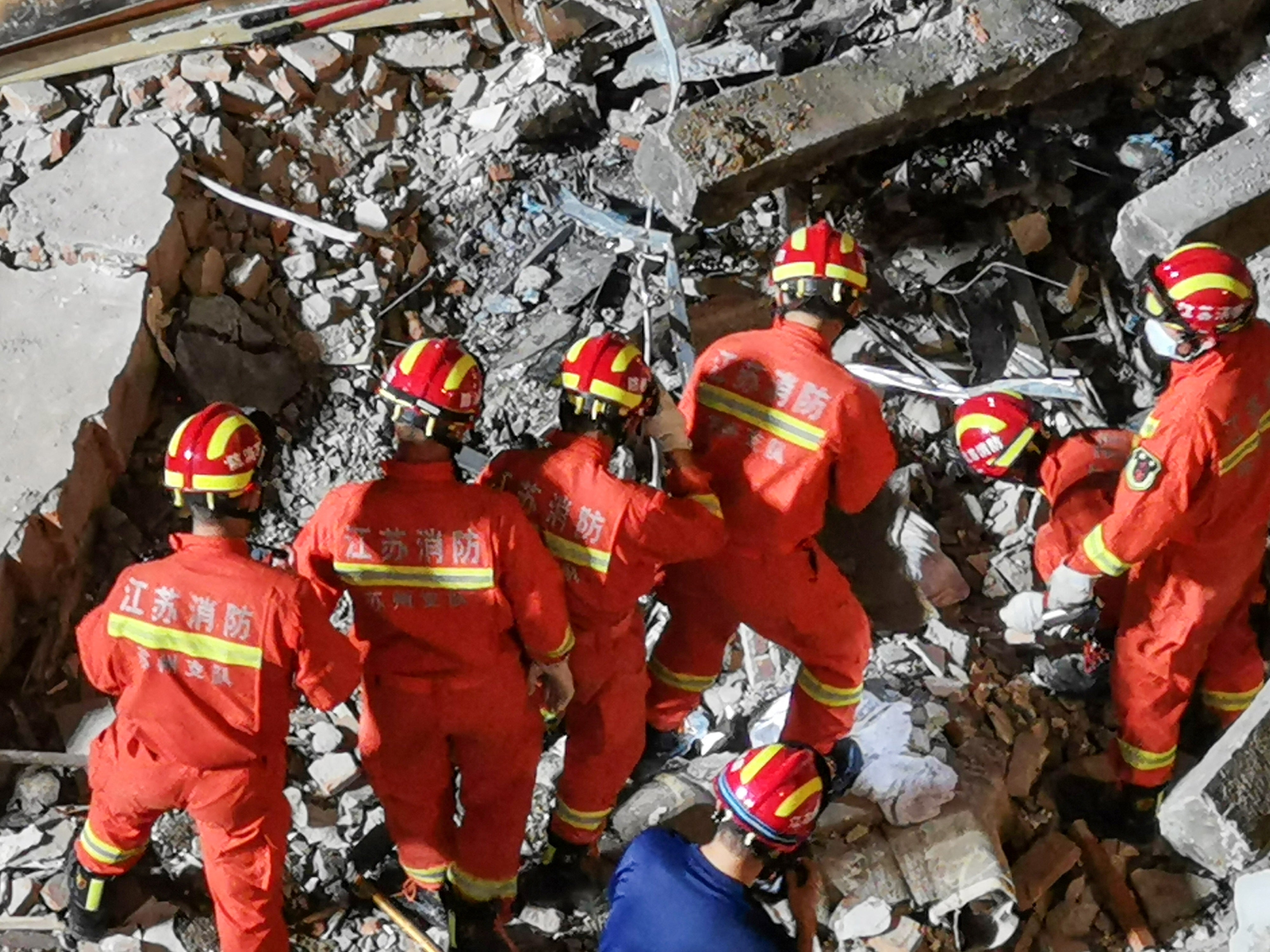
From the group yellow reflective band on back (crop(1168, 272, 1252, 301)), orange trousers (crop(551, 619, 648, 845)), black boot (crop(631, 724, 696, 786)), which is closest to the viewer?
yellow reflective band on back (crop(1168, 272, 1252, 301))

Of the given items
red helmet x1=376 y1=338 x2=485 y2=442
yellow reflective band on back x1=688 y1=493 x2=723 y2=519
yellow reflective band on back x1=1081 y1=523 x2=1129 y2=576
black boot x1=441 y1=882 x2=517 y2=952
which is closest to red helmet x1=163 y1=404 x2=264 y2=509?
red helmet x1=376 y1=338 x2=485 y2=442

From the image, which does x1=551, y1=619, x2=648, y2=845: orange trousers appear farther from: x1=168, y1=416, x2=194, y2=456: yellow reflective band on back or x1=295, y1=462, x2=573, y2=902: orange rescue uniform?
x1=168, y1=416, x2=194, y2=456: yellow reflective band on back

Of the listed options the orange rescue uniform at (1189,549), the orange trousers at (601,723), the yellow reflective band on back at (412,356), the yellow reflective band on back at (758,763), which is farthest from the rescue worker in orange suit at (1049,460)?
the yellow reflective band on back at (412,356)

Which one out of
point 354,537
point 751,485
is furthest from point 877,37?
point 354,537

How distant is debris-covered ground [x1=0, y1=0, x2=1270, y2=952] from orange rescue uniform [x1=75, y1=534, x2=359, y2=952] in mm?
687

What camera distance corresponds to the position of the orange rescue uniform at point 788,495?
4242mm

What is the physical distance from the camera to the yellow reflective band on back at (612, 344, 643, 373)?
3.97 metres

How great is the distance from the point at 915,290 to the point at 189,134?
3.40m

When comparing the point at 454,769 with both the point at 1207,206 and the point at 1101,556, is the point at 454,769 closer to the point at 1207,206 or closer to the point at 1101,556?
the point at 1101,556

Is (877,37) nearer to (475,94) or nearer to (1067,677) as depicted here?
(475,94)

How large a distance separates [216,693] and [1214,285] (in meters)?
3.40

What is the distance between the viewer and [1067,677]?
5.24 meters

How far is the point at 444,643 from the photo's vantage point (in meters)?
3.96

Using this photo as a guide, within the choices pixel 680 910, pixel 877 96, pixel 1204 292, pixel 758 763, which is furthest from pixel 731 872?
pixel 877 96
